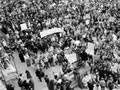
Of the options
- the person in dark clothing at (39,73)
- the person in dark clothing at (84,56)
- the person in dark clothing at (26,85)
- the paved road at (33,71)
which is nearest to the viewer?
the person in dark clothing at (26,85)

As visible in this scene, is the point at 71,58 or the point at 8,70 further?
the point at 71,58

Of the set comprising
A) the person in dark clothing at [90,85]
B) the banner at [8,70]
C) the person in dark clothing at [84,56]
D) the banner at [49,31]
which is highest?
the banner at [49,31]

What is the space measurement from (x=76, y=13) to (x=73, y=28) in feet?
13.2

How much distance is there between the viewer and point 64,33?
90.8 feet

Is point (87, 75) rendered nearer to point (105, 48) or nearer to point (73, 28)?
point (105, 48)

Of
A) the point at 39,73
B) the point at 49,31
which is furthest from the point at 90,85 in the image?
the point at 49,31

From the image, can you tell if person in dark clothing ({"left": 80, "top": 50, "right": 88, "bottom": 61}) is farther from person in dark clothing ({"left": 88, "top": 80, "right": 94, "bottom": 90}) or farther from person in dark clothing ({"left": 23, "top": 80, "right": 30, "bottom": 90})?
person in dark clothing ({"left": 23, "top": 80, "right": 30, "bottom": 90})

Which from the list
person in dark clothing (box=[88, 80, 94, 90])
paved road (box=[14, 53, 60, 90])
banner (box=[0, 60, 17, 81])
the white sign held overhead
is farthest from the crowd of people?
banner (box=[0, 60, 17, 81])

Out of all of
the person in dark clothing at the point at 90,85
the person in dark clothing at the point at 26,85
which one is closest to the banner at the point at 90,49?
the person in dark clothing at the point at 90,85

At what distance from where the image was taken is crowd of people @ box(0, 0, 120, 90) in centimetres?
2170

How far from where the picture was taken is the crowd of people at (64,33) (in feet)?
71.2

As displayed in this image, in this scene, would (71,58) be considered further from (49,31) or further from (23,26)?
(23,26)

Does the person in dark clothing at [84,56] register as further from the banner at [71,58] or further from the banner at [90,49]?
the banner at [71,58]

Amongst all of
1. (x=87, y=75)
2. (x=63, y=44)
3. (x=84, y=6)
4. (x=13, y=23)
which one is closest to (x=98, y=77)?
(x=87, y=75)
